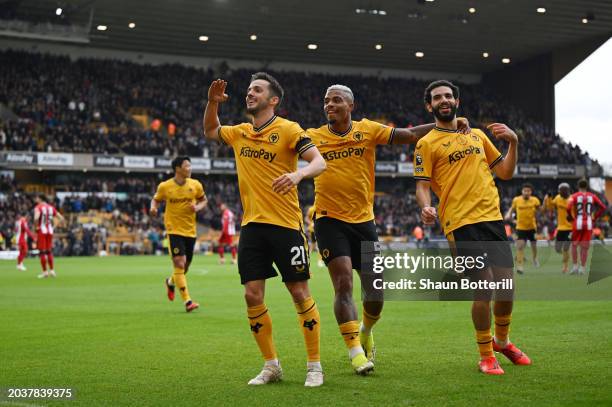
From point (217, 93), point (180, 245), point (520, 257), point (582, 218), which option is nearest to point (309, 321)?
point (217, 93)

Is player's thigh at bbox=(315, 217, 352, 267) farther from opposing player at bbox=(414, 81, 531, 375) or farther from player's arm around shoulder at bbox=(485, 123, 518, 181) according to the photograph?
player's arm around shoulder at bbox=(485, 123, 518, 181)

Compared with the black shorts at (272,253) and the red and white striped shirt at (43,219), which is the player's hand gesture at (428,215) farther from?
the red and white striped shirt at (43,219)

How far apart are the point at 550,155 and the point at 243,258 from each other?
5699 cm

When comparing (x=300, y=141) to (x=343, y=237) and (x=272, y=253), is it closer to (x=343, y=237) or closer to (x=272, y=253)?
(x=272, y=253)

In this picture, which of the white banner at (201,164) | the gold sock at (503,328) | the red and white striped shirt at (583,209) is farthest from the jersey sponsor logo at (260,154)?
the white banner at (201,164)

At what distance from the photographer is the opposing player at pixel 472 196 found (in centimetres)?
698

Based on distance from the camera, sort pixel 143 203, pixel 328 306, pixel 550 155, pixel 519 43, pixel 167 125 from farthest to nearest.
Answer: pixel 550 155 < pixel 519 43 < pixel 167 125 < pixel 143 203 < pixel 328 306

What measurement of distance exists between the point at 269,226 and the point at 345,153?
123 centimetres

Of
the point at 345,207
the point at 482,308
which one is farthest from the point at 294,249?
the point at 482,308

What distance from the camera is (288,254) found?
6.59 metres

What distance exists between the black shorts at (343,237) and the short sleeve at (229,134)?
113cm

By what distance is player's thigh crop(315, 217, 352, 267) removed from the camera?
7.25 metres

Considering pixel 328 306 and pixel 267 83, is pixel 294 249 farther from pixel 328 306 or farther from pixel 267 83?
pixel 328 306

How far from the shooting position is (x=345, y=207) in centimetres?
743
